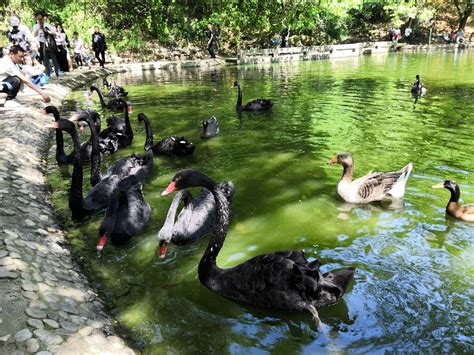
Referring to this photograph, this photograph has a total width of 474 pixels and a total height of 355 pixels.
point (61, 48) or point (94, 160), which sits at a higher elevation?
point (61, 48)

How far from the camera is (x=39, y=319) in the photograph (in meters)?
3.04

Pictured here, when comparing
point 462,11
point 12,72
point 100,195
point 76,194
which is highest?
point 462,11

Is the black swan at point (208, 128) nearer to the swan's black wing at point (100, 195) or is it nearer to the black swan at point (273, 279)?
the swan's black wing at point (100, 195)

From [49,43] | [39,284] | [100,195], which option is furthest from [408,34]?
[39,284]

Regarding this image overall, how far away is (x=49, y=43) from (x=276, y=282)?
13.6 metres

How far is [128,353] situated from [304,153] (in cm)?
535

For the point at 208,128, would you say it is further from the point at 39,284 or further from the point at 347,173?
the point at 39,284

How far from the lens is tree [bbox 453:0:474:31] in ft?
122

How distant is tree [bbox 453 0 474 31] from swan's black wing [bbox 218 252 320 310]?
139ft

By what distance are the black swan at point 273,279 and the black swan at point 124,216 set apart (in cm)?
108

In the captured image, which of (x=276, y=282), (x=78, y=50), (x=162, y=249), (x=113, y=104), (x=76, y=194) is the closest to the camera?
(x=276, y=282)

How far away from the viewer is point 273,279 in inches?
134

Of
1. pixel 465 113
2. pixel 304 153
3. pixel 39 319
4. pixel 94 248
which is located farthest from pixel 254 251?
pixel 465 113

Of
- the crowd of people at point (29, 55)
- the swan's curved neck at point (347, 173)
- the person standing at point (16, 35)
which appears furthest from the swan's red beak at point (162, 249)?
the person standing at point (16, 35)
